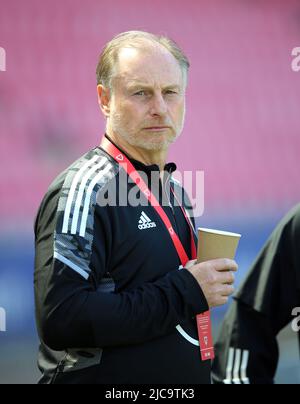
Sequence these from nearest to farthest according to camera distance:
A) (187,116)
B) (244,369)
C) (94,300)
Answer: (94,300)
(244,369)
(187,116)

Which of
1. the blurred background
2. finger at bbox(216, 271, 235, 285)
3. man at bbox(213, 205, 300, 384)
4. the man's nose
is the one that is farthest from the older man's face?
the blurred background

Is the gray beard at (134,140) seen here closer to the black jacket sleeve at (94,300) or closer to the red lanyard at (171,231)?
the red lanyard at (171,231)

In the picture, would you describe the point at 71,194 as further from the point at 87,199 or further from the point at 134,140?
the point at 134,140

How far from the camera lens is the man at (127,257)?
5.22 ft

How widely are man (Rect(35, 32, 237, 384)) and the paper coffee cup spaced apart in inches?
1.8

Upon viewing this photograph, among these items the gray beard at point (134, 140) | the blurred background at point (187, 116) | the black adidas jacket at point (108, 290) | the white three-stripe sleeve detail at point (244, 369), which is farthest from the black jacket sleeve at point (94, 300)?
the blurred background at point (187, 116)

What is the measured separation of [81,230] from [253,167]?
3585 millimetres

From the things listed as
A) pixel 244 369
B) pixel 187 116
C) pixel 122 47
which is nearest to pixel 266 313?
pixel 244 369

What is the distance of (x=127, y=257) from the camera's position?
1697mm

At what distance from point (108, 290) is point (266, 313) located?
35.1 inches

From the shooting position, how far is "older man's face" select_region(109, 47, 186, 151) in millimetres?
1827

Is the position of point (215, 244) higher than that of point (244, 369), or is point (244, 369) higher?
point (215, 244)

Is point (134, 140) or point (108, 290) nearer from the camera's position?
point (108, 290)

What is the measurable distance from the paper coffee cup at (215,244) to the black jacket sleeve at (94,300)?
0.31 ft
